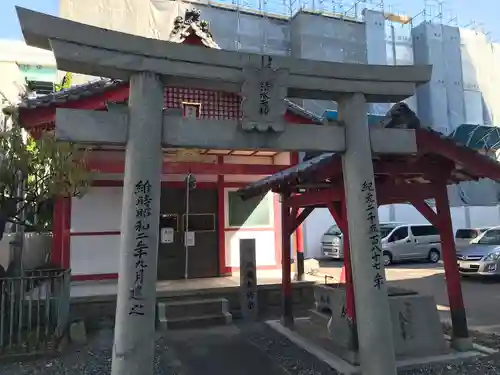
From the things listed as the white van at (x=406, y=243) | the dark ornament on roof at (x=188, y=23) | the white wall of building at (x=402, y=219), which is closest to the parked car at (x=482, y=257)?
the white van at (x=406, y=243)

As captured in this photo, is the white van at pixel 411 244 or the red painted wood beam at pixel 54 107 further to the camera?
the white van at pixel 411 244

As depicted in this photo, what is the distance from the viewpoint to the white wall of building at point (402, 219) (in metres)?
22.6

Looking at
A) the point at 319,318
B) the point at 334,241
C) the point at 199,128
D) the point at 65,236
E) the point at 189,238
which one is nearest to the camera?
the point at 199,128

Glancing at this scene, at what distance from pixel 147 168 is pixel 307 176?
8.35 feet

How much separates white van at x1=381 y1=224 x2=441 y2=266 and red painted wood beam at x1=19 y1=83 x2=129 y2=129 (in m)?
14.1

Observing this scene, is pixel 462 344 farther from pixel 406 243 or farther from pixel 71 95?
pixel 406 243

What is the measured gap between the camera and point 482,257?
45.5 ft

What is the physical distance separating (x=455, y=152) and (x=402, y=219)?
20.1m

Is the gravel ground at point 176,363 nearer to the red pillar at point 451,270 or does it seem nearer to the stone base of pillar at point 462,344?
the stone base of pillar at point 462,344

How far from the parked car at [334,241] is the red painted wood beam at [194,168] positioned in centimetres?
1044

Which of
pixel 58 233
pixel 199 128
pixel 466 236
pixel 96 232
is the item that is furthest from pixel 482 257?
pixel 58 233

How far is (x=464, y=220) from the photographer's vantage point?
25297 mm

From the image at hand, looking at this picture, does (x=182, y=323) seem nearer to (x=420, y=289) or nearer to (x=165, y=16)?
(x=420, y=289)

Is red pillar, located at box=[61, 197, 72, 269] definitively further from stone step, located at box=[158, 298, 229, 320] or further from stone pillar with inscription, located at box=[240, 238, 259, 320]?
stone pillar with inscription, located at box=[240, 238, 259, 320]
